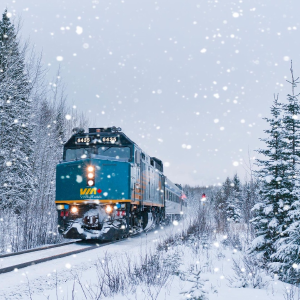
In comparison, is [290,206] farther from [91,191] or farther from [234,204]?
[234,204]

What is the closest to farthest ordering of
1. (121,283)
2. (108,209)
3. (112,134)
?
(121,283), (108,209), (112,134)

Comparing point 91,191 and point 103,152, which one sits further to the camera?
point 103,152

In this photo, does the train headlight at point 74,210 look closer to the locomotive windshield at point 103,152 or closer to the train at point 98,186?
the train at point 98,186

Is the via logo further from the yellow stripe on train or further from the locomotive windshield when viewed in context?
the locomotive windshield

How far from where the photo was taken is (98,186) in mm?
10930

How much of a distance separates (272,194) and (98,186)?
18.5 feet

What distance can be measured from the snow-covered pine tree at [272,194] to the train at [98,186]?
15.2 feet

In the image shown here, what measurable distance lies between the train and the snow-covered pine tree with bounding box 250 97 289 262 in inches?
182

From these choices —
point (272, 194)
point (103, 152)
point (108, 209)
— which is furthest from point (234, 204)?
point (272, 194)

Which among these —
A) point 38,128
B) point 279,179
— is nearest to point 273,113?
point 279,179

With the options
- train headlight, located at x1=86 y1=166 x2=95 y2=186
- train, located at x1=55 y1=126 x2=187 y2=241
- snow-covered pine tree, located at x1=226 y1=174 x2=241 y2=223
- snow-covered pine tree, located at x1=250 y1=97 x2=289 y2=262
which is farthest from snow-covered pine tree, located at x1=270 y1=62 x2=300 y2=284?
snow-covered pine tree, located at x1=226 y1=174 x2=241 y2=223

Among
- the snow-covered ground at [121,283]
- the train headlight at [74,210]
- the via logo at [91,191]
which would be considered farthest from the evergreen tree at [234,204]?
the snow-covered ground at [121,283]

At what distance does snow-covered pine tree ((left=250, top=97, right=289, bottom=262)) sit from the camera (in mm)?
7518

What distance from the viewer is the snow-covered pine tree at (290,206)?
6.39 metres
